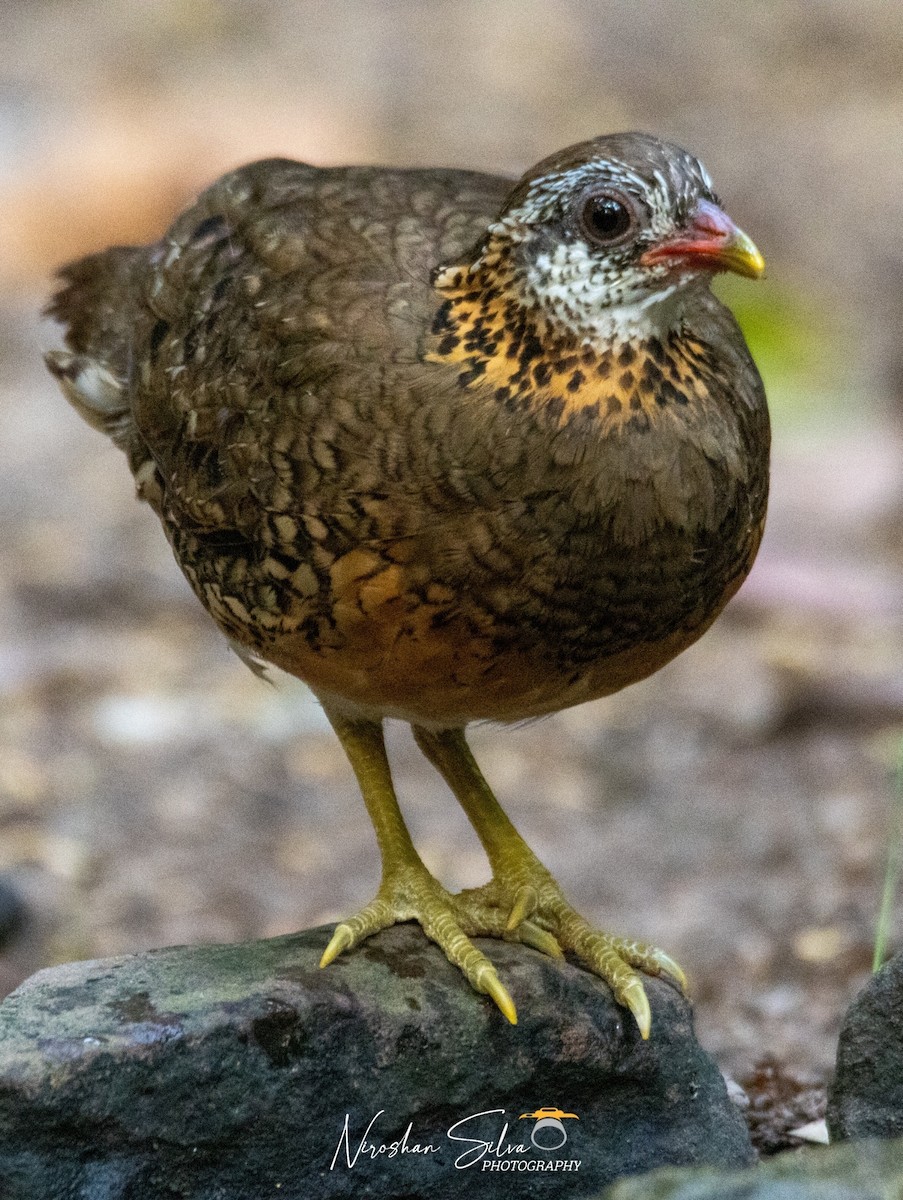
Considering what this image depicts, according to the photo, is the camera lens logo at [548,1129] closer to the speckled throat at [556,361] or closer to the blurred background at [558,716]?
the blurred background at [558,716]

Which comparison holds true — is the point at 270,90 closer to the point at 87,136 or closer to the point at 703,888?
the point at 87,136

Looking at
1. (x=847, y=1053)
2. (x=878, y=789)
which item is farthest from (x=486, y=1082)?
(x=878, y=789)

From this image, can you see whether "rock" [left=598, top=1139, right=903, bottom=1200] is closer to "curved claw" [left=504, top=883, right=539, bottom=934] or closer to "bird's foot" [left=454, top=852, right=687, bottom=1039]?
"bird's foot" [left=454, top=852, right=687, bottom=1039]

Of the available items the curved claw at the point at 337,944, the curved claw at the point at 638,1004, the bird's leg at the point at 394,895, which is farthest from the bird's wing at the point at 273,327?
the curved claw at the point at 638,1004

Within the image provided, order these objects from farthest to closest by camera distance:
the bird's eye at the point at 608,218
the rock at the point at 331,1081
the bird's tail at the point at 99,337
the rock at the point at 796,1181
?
the bird's tail at the point at 99,337
the bird's eye at the point at 608,218
the rock at the point at 331,1081
the rock at the point at 796,1181

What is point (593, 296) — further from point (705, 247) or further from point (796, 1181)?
point (796, 1181)

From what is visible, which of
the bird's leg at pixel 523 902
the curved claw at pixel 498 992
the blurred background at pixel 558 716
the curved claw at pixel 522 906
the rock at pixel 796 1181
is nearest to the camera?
the rock at pixel 796 1181
